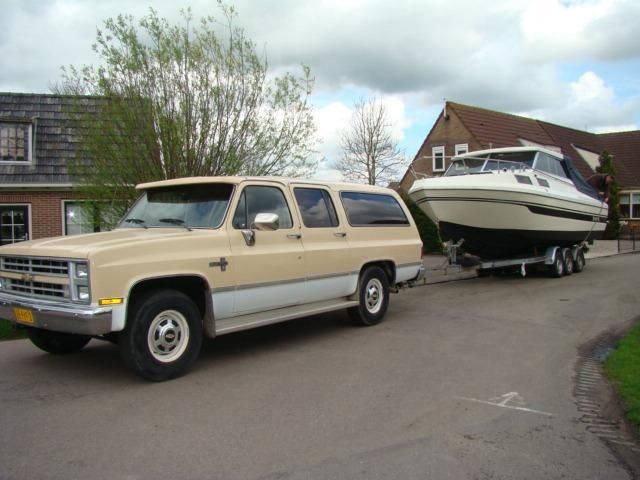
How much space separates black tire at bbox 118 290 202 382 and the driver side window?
119 centimetres

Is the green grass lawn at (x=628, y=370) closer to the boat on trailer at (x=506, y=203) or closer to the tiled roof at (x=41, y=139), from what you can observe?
the boat on trailer at (x=506, y=203)

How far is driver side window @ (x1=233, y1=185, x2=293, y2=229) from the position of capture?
21.8 ft

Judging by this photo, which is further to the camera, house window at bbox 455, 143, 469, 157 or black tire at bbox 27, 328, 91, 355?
house window at bbox 455, 143, 469, 157

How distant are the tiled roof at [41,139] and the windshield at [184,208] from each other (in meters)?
9.59

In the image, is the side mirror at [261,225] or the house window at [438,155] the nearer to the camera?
the side mirror at [261,225]

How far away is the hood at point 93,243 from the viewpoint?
17.5 ft

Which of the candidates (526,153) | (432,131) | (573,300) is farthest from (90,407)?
(432,131)

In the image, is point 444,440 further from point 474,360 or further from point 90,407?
point 90,407

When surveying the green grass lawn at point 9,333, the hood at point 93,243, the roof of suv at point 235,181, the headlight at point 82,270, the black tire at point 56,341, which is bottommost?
the green grass lawn at point 9,333

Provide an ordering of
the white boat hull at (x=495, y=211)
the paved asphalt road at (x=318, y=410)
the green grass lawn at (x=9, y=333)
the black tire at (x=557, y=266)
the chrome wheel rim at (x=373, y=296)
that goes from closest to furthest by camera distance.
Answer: the paved asphalt road at (x=318, y=410), the green grass lawn at (x=9, y=333), the chrome wheel rim at (x=373, y=296), the white boat hull at (x=495, y=211), the black tire at (x=557, y=266)

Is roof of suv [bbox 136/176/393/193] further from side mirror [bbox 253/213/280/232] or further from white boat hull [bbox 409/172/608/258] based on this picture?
white boat hull [bbox 409/172/608/258]

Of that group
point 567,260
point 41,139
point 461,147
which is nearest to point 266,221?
point 567,260

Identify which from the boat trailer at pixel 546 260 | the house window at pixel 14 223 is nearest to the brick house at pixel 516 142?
the boat trailer at pixel 546 260

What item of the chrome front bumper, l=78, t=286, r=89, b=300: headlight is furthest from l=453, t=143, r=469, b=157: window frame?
l=78, t=286, r=89, b=300: headlight
